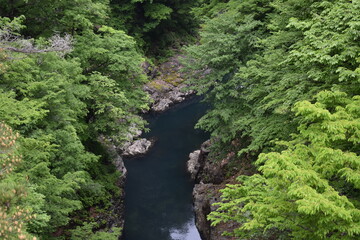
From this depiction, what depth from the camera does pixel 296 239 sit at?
6.26 meters

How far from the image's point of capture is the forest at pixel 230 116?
600cm

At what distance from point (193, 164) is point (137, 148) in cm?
428

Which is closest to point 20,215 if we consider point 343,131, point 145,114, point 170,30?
point 343,131

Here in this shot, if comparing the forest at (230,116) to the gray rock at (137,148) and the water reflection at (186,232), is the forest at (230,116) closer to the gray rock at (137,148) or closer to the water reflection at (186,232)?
the water reflection at (186,232)

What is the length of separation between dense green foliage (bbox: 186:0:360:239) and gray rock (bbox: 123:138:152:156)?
8.36 metres

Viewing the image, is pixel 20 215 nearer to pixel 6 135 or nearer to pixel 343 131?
pixel 6 135

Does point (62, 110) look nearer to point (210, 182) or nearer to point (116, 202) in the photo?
point (116, 202)

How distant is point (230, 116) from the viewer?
1581cm

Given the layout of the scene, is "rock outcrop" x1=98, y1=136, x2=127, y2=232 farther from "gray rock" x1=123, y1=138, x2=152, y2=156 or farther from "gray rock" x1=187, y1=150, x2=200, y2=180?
"gray rock" x1=187, y1=150, x2=200, y2=180

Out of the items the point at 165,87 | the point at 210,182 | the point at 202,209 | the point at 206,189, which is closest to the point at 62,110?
the point at 202,209

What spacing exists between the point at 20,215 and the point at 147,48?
30.2 metres

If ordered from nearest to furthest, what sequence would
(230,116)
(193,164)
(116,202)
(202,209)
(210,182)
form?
(230,116), (202,209), (116,202), (210,182), (193,164)

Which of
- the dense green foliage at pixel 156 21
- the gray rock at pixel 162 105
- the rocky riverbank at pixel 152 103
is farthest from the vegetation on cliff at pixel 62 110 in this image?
the dense green foliage at pixel 156 21

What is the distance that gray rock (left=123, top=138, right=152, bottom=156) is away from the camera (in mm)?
23042
